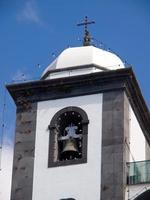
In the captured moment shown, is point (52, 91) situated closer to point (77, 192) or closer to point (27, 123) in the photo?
point (27, 123)

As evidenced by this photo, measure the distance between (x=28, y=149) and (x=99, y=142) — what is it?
3.23 metres

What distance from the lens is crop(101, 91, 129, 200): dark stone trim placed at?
5334 cm

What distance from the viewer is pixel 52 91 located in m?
57.1

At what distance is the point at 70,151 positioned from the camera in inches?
2179

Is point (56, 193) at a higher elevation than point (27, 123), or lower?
lower

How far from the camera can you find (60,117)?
185 ft

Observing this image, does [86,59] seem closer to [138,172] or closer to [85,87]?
[85,87]

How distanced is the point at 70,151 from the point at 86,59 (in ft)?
15.0

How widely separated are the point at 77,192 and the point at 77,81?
5372 millimetres

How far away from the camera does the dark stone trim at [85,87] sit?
55938 mm

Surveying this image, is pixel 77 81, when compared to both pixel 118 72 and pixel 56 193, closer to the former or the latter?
pixel 118 72

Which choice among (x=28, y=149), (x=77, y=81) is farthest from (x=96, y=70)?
(x=28, y=149)

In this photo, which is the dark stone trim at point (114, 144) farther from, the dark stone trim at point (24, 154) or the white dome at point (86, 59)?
the dark stone trim at point (24, 154)

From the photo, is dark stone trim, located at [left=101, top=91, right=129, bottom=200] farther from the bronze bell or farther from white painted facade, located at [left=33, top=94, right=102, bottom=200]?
the bronze bell
